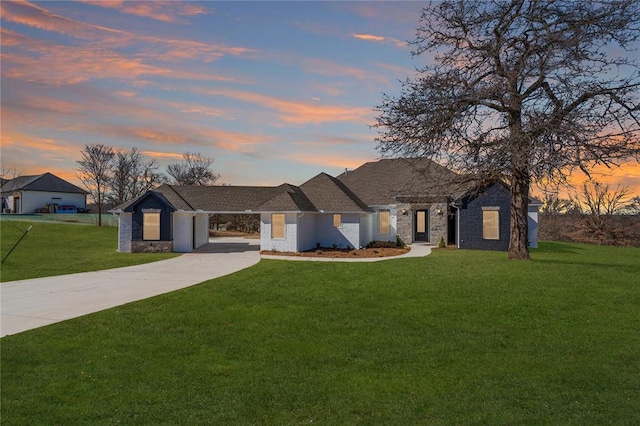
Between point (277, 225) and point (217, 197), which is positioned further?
point (217, 197)

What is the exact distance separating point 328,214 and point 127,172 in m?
34.5

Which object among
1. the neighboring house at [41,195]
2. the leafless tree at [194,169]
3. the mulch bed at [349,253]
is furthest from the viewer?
the leafless tree at [194,169]

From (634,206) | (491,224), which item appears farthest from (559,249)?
(634,206)

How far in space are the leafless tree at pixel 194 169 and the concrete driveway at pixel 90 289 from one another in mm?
37650

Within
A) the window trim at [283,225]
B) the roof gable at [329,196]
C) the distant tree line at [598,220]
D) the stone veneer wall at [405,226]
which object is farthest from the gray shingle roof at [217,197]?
the distant tree line at [598,220]

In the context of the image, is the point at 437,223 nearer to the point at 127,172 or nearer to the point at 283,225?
the point at 283,225

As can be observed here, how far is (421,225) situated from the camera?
105 ft

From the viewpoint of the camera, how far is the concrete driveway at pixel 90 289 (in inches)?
393

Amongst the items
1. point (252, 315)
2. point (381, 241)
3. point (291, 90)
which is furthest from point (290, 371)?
point (381, 241)

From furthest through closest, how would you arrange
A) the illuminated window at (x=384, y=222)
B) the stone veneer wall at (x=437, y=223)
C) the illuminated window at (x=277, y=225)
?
the illuminated window at (x=384, y=222), the stone veneer wall at (x=437, y=223), the illuminated window at (x=277, y=225)

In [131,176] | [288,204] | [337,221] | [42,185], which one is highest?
[131,176]

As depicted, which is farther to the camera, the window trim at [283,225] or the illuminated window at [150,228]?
the illuminated window at [150,228]

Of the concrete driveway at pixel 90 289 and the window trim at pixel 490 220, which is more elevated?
the window trim at pixel 490 220

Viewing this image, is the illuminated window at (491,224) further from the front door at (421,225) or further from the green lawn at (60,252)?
the green lawn at (60,252)
